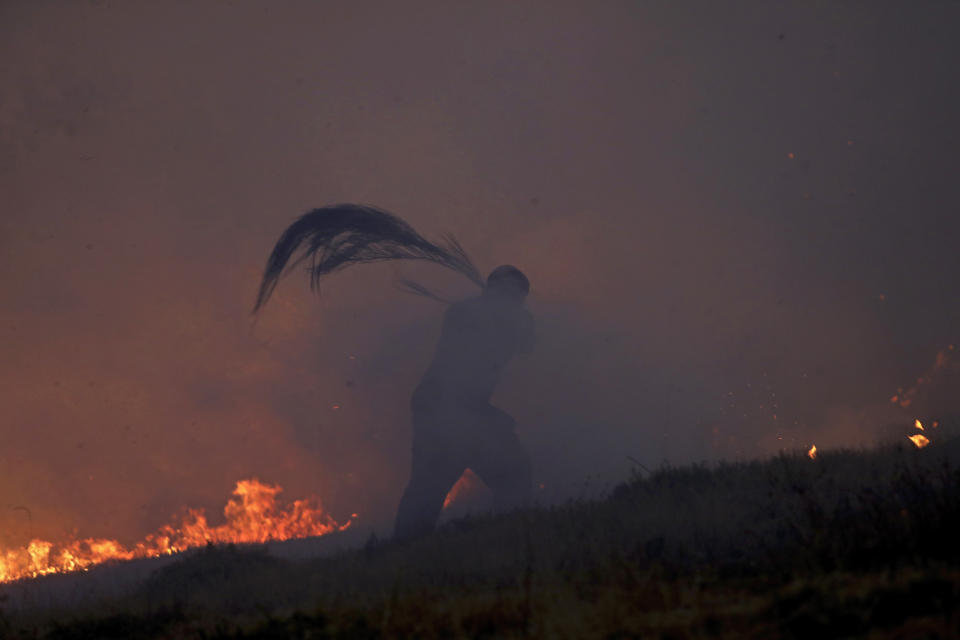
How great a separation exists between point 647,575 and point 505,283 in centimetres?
608

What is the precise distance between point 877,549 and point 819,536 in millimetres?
254

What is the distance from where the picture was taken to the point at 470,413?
8.68 m

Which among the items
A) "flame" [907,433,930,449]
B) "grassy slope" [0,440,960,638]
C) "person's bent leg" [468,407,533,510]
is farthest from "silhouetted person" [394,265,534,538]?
"flame" [907,433,930,449]

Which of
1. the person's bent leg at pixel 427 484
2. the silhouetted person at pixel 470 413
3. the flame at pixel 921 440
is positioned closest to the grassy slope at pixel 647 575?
the flame at pixel 921 440

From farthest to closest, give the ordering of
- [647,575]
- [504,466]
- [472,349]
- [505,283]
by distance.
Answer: [505,283] < [472,349] < [504,466] < [647,575]

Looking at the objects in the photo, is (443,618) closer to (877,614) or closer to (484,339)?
(877,614)

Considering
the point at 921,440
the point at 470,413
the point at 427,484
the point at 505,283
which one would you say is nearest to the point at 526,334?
the point at 505,283

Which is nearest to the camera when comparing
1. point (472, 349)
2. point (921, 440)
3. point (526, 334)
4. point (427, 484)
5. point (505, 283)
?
point (921, 440)

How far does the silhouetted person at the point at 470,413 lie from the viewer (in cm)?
828

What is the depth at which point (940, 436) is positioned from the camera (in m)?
7.30

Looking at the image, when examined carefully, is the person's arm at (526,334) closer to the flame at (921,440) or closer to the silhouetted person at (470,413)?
the silhouetted person at (470,413)

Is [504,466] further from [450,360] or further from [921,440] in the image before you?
[921,440]

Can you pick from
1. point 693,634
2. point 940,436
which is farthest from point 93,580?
point 940,436

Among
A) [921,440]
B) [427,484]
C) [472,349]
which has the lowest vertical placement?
[921,440]
